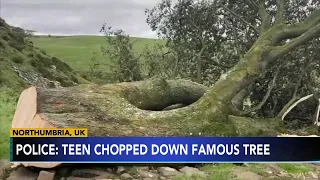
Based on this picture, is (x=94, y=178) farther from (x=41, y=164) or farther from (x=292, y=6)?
(x=292, y=6)

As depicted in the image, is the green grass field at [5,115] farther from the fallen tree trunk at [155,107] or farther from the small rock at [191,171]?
the small rock at [191,171]

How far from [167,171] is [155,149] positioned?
15.0 inches

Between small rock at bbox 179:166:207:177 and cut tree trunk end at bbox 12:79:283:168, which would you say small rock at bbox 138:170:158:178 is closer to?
small rock at bbox 179:166:207:177

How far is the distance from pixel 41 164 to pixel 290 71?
902 cm

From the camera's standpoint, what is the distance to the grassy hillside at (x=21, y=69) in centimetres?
1746

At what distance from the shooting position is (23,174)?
22.4 feet

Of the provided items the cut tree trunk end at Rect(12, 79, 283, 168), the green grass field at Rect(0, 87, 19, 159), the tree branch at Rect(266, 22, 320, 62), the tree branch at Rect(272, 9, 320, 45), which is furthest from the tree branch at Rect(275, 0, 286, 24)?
the green grass field at Rect(0, 87, 19, 159)

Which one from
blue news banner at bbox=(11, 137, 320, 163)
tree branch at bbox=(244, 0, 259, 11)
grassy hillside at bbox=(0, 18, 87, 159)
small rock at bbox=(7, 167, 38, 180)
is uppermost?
tree branch at bbox=(244, 0, 259, 11)

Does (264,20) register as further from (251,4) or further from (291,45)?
(291,45)

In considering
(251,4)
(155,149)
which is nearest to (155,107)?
(155,149)

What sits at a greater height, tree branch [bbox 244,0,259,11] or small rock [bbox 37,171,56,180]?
tree branch [bbox 244,0,259,11]

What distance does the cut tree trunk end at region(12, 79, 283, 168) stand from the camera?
7.02 metres

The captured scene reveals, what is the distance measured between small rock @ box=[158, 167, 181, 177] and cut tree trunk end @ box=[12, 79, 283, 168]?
655 mm

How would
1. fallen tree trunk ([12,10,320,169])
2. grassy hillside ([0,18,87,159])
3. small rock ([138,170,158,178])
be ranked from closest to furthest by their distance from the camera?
small rock ([138,170,158,178]) < fallen tree trunk ([12,10,320,169]) < grassy hillside ([0,18,87,159])
